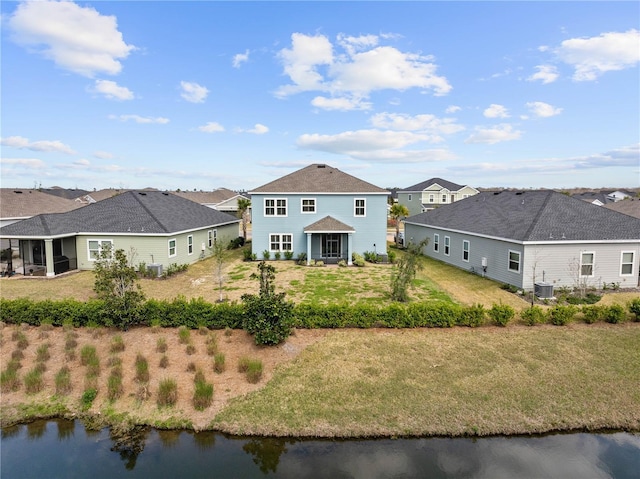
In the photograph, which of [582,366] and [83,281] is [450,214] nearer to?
[582,366]

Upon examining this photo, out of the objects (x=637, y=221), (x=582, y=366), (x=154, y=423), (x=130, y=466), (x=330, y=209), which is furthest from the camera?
(x=330, y=209)

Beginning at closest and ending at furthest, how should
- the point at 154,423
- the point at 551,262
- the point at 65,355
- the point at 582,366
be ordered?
the point at 154,423 → the point at 582,366 → the point at 65,355 → the point at 551,262

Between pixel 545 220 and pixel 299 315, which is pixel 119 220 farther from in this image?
pixel 545 220

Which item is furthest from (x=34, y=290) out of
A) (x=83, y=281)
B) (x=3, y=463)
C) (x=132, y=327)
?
(x=3, y=463)

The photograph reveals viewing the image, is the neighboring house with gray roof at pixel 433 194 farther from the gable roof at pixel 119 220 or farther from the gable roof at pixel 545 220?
the gable roof at pixel 119 220

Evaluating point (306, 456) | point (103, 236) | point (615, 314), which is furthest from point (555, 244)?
point (103, 236)

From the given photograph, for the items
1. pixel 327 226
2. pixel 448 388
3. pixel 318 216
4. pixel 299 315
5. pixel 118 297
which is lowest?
pixel 448 388

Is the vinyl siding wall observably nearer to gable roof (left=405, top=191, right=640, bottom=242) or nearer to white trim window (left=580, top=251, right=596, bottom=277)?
gable roof (left=405, top=191, right=640, bottom=242)
